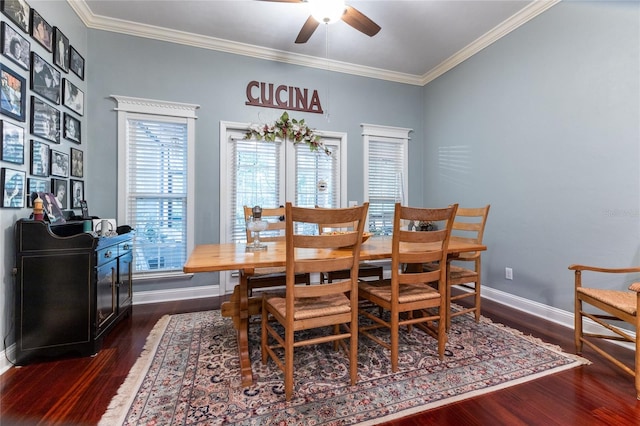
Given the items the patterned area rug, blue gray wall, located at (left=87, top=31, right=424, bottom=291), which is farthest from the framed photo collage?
the patterned area rug

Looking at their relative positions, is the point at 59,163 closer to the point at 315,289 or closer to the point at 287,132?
the point at 287,132

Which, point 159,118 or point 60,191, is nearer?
point 60,191

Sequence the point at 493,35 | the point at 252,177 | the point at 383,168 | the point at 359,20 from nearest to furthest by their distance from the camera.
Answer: the point at 359,20 < the point at 493,35 < the point at 252,177 < the point at 383,168

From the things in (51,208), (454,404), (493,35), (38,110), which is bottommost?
(454,404)

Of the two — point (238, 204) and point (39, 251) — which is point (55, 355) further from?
point (238, 204)

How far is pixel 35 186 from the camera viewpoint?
2250mm

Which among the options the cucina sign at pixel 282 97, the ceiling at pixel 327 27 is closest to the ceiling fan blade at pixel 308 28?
the ceiling at pixel 327 27

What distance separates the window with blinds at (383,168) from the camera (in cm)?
432

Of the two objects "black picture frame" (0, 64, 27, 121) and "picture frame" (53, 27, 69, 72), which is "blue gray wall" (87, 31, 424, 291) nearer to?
"picture frame" (53, 27, 69, 72)

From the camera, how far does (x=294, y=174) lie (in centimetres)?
390

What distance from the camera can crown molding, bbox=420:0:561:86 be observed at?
2843 millimetres

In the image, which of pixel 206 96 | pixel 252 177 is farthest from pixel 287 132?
pixel 206 96

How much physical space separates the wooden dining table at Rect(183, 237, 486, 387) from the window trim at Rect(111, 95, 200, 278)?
1.43 meters

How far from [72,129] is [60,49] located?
0.69 meters
